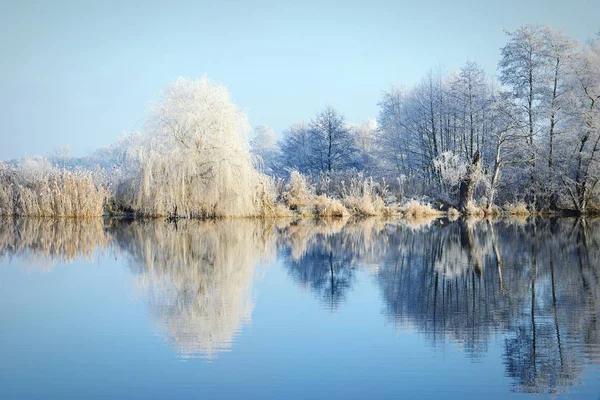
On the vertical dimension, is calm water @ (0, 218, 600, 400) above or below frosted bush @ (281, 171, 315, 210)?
below

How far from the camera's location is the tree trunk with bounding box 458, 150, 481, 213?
25.9 metres

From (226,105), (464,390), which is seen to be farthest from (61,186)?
(464,390)

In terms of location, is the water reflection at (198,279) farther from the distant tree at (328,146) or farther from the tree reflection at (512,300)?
the distant tree at (328,146)

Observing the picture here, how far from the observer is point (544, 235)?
15.5 m

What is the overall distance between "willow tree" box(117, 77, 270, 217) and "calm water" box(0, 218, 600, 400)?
9260mm

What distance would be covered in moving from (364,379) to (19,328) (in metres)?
3.53

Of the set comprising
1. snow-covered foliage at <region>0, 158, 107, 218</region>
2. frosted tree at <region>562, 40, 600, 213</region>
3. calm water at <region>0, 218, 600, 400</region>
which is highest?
frosted tree at <region>562, 40, 600, 213</region>

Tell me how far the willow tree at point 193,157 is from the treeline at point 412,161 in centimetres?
4

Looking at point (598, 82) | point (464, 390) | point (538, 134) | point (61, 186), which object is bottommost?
point (464, 390)

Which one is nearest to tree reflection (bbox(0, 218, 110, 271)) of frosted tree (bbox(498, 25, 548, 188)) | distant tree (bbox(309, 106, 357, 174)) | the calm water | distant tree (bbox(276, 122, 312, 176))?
the calm water

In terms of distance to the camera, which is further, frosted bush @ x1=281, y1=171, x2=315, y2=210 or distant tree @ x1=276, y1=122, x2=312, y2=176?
distant tree @ x1=276, y1=122, x2=312, y2=176

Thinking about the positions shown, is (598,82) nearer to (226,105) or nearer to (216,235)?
(226,105)

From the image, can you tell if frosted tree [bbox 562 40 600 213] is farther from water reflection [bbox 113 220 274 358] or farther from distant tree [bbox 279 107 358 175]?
distant tree [bbox 279 107 358 175]

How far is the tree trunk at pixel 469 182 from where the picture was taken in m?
25.9
